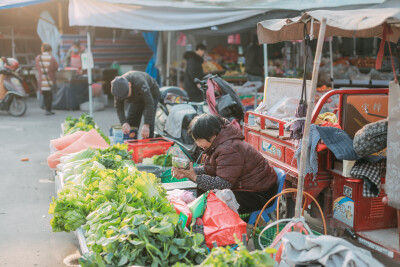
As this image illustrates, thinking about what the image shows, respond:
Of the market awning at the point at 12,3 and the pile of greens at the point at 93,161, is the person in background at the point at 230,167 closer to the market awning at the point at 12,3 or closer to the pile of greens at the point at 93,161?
the pile of greens at the point at 93,161

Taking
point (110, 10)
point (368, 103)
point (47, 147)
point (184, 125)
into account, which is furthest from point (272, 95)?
point (47, 147)

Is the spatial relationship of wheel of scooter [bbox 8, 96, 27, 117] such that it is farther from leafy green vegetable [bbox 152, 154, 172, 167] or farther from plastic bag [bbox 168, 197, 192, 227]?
plastic bag [bbox 168, 197, 192, 227]

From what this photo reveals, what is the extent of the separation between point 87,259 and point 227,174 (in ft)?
5.65

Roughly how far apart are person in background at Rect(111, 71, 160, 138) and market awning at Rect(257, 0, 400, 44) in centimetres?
221

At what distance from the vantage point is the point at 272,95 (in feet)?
20.4

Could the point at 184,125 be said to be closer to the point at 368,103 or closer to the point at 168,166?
the point at 168,166

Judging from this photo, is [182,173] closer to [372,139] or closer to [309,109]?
[309,109]

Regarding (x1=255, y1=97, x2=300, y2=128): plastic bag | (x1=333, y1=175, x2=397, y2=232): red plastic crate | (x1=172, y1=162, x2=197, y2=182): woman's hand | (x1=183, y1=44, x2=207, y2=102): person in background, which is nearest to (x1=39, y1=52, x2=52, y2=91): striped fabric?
(x1=183, y1=44, x2=207, y2=102): person in background

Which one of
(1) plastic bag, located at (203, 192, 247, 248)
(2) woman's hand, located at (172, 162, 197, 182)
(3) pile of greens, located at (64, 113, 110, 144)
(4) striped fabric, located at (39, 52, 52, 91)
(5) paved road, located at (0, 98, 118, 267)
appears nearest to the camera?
(1) plastic bag, located at (203, 192, 247, 248)

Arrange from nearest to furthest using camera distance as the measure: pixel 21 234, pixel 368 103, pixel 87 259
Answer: pixel 87 259 → pixel 368 103 → pixel 21 234

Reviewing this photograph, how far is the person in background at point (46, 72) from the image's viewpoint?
518 inches

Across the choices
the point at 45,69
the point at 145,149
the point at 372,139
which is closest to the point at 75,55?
the point at 45,69

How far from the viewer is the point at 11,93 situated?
43.0 feet

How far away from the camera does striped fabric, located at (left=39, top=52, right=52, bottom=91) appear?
13125mm
